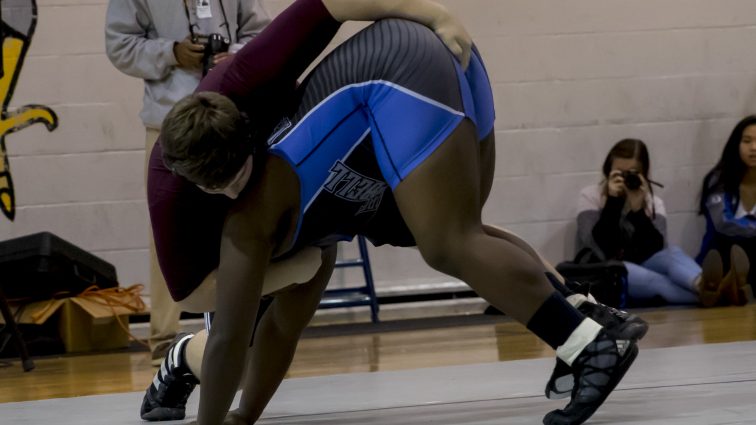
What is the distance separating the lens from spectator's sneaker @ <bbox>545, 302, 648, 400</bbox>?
2.12 meters

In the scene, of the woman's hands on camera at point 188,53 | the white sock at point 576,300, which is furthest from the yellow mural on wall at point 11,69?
the white sock at point 576,300

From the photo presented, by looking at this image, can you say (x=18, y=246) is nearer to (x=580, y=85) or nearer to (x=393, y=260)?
(x=393, y=260)

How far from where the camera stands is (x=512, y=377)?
2928 mm

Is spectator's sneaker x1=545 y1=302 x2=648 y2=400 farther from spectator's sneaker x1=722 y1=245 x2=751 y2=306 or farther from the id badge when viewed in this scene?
spectator's sneaker x1=722 y1=245 x2=751 y2=306

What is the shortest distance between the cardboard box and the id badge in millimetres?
1350

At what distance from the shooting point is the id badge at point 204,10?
384 cm

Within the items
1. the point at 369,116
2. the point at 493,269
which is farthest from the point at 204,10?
the point at 493,269

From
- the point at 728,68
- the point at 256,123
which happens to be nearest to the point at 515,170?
the point at 728,68

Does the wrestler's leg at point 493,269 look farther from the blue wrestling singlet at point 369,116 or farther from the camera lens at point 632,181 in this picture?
the camera lens at point 632,181

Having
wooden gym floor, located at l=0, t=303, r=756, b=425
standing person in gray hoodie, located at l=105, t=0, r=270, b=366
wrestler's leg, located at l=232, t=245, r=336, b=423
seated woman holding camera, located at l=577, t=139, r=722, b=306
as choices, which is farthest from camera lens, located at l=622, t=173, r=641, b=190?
wrestler's leg, located at l=232, t=245, r=336, b=423

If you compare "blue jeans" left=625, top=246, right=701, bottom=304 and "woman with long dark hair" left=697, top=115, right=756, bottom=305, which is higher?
"woman with long dark hair" left=697, top=115, right=756, bottom=305

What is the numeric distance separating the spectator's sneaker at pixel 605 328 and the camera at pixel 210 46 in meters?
1.83

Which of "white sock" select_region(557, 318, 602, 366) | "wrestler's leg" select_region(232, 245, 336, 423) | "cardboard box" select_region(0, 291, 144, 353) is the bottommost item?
"cardboard box" select_region(0, 291, 144, 353)

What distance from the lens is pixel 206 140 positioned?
6.29ft
